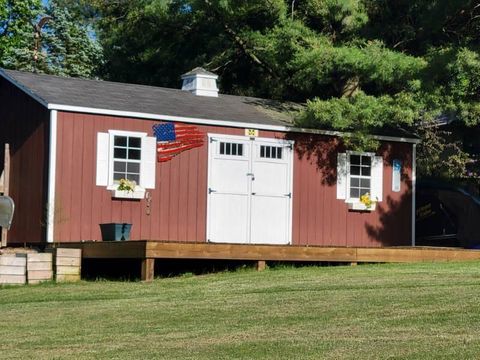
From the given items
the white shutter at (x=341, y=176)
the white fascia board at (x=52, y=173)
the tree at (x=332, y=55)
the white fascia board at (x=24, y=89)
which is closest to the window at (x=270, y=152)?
the tree at (x=332, y=55)

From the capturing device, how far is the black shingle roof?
63.2 ft

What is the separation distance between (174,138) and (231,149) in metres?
1.35

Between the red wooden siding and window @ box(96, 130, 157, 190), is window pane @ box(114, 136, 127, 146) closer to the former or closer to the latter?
window @ box(96, 130, 157, 190)

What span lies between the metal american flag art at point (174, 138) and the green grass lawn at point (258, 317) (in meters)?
3.75

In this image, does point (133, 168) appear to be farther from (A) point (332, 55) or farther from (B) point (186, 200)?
Answer: (A) point (332, 55)

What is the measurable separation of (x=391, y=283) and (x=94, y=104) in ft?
24.8

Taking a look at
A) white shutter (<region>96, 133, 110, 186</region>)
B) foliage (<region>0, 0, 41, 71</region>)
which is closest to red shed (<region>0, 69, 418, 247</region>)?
white shutter (<region>96, 133, 110, 186</region>)

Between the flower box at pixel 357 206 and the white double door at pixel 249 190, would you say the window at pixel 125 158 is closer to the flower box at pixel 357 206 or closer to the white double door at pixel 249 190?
the white double door at pixel 249 190

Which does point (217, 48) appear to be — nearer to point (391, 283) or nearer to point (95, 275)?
point (95, 275)

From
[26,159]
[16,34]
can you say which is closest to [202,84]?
[26,159]

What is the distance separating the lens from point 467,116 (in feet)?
72.2

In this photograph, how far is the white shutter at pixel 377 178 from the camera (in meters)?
21.9

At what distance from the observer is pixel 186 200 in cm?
1981

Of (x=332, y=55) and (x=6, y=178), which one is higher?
(x=332, y=55)
